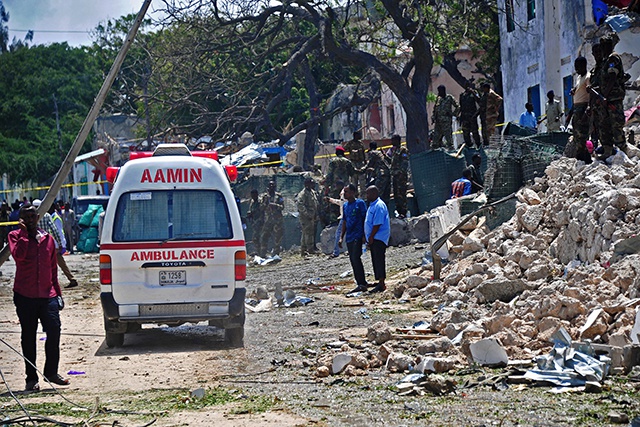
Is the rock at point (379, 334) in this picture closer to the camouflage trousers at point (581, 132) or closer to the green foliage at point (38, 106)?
the camouflage trousers at point (581, 132)

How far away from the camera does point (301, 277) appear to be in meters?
19.4

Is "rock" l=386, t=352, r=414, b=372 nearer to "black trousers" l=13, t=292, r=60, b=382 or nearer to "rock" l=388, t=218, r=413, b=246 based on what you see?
"black trousers" l=13, t=292, r=60, b=382

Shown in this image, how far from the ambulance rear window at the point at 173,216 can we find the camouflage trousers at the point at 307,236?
12.4 m

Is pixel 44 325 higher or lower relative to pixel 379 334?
higher

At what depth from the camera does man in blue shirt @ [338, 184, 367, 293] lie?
52.7 feet

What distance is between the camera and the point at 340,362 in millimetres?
8836

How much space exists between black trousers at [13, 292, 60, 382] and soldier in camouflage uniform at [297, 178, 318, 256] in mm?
14035

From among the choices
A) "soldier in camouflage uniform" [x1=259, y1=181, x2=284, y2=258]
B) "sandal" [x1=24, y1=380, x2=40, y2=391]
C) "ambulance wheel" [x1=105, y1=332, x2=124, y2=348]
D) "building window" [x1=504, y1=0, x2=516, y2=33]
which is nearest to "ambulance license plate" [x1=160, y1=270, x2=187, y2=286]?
"ambulance wheel" [x1=105, y1=332, x2=124, y2=348]

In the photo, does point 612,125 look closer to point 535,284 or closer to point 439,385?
point 535,284

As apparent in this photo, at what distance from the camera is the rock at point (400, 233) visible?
70.9ft

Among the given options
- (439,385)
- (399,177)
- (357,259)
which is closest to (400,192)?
(399,177)

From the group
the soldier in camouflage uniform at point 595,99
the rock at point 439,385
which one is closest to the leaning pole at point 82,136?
the soldier in camouflage uniform at point 595,99

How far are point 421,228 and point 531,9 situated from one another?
1081cm

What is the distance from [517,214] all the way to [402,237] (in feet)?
24.7
